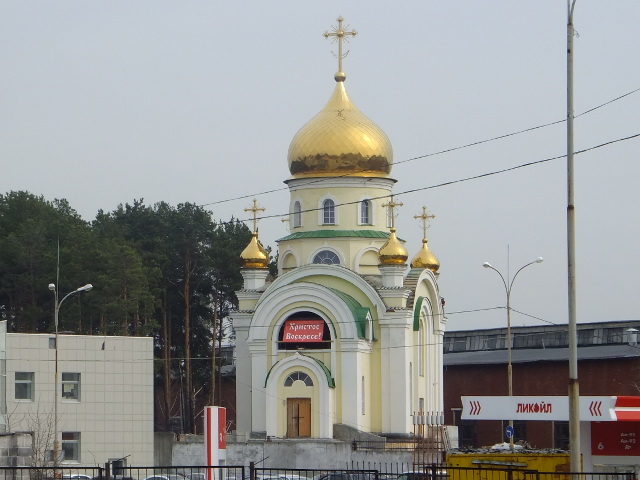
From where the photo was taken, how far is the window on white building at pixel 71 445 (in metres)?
48.3

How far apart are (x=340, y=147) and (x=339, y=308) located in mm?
6334

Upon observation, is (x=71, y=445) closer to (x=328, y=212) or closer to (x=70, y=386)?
(x=70, y=386)

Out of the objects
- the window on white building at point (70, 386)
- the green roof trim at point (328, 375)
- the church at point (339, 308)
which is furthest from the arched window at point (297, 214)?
the window on white building at point (70, 386)

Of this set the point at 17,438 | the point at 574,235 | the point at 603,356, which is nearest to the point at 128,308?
the point at 603,356

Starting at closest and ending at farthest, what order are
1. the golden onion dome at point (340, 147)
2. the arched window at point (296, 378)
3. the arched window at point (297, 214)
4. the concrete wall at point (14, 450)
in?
the concrete wall at point (14, 450) < the arched window at point (296, 378) < the golden onion dome at point (340, 147) < the arched window at point (297, 214)

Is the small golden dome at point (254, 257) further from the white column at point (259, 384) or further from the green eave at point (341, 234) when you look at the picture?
the white column at point (259, 384)

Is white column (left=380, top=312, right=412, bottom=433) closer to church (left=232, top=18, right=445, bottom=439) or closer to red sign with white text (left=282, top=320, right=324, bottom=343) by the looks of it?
church (left=232, top=18, right=445, bottom=439)

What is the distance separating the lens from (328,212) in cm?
5531

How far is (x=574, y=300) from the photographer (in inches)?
982

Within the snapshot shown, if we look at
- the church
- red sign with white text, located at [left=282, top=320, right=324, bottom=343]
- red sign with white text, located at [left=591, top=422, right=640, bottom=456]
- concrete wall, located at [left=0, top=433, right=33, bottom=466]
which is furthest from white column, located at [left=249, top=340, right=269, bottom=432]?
concrete wall, located at [left=0, top=433, right=33, bottom=466]

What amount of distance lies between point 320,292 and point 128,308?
14140 millimetres

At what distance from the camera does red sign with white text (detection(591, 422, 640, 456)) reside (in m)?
30.3

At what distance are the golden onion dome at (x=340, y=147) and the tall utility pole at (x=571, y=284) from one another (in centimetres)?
2925

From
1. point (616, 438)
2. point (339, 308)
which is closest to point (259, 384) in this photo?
point (339, 308)
